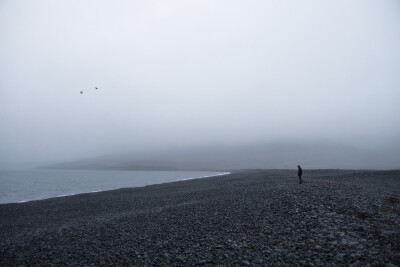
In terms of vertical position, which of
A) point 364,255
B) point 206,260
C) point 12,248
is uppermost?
point 364,255

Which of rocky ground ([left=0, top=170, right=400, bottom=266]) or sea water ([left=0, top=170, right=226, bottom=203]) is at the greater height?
rocky ground ([left=0, top=170, right=400, bottom=266])

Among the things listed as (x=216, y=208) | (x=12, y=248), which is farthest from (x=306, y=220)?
(x=12, y=248)

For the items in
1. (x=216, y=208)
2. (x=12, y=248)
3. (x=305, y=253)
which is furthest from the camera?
(x=216, y=208)

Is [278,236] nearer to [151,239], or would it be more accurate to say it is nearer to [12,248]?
[151,239]

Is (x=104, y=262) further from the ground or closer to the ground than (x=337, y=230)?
closer to the ground

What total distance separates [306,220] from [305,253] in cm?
424

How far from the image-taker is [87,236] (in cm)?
1590

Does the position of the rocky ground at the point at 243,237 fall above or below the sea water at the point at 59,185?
above

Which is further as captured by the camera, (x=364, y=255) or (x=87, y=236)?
(x=87, y=236)

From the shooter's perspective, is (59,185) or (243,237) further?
(59,185)

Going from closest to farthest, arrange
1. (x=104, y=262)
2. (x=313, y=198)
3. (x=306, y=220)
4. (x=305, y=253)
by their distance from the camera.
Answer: (x=305, y=253) < (x=104, y=262) < (x=306, y=220) < (x=313, y=198)

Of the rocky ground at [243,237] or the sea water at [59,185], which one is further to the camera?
the sea water at [59,185]

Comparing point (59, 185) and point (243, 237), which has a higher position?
point (243, 237)

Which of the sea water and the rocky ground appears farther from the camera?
the sea water
